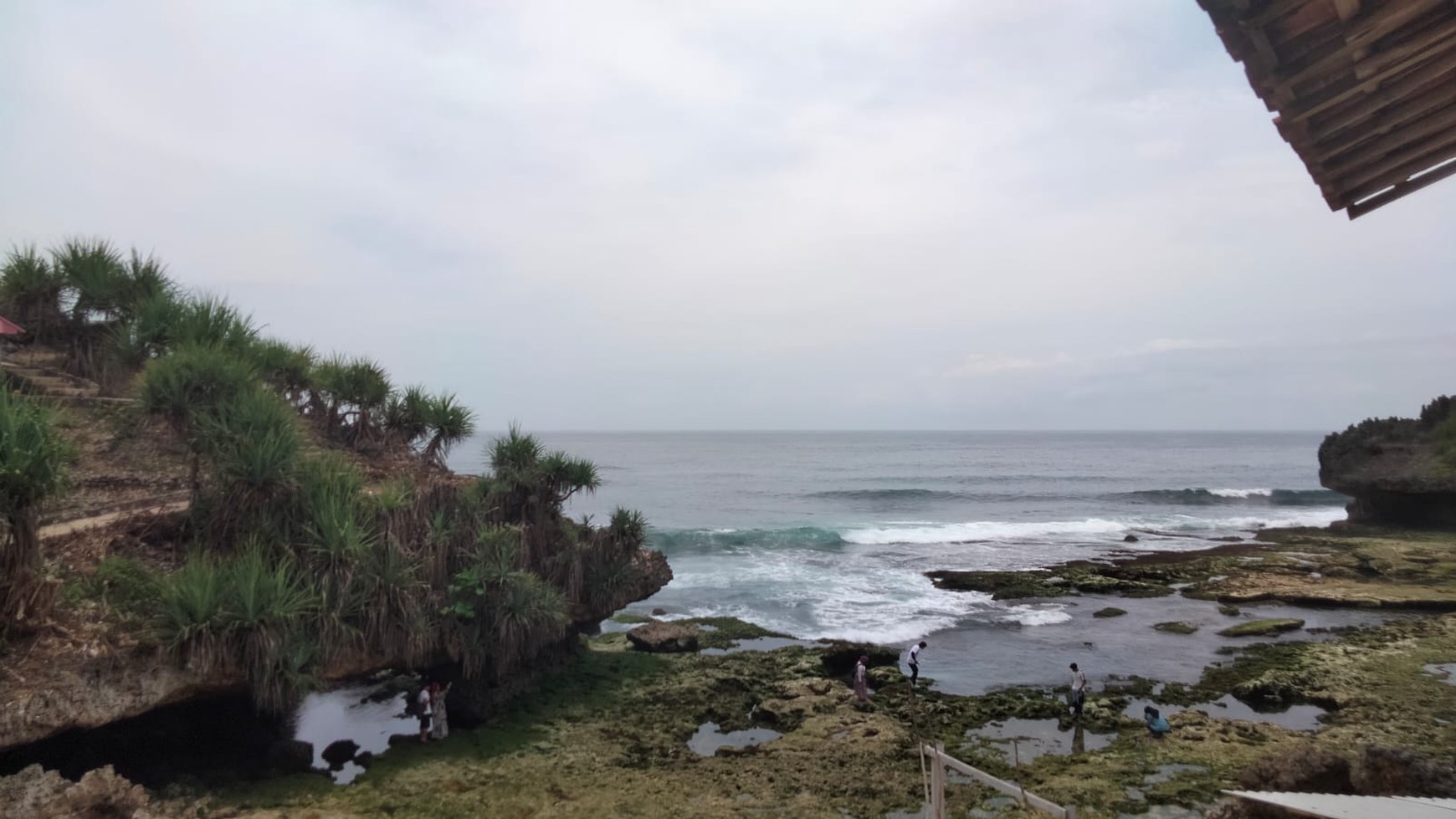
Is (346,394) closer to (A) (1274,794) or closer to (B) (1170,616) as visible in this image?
(A) (1274,794)

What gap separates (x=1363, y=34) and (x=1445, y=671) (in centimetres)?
1856

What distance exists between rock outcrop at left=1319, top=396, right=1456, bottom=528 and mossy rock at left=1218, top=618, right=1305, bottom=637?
20.3 metres

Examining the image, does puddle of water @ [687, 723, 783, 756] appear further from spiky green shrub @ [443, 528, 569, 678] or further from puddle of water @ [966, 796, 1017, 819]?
puddle of water @ [966, 796, 1017, 819]

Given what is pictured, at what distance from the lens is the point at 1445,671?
16000mm

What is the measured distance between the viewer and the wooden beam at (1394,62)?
392 centimetres

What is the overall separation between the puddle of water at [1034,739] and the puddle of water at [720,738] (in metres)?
3.71

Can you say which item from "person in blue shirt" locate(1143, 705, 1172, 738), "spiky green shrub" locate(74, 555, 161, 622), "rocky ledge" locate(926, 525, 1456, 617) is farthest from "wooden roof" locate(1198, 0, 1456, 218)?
"rocky ledge" locate(926, 525, 1456, 617)

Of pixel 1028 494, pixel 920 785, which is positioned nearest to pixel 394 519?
pixel 920 785

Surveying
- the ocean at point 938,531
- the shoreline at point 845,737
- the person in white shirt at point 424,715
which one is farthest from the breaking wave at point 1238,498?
the person in white shirt at point 424,715

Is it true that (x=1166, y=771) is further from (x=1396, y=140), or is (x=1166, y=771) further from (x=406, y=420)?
(x=406, y=420)

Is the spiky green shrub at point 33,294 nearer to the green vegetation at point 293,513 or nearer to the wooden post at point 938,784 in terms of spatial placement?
the green vegetation at point 293,513

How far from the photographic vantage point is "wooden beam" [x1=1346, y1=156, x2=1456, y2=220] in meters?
5.35

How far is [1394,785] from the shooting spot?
24.4 feet

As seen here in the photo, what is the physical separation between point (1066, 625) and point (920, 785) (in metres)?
13.6
